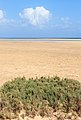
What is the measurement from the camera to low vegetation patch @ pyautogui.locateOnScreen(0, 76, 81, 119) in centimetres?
688

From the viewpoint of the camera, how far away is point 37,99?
23.1 feet

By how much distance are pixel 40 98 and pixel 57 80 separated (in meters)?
1.30

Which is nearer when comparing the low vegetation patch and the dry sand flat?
the low vegetation patch

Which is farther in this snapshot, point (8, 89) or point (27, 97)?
point (8, 89)

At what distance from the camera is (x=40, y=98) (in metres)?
7.18

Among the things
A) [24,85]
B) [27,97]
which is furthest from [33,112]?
[24,85]

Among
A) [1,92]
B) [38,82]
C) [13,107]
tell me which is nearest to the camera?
[13,107]

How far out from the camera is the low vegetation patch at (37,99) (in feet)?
22.6

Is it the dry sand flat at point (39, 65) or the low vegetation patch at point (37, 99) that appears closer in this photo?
the low vegetation patch at point (37, 99)

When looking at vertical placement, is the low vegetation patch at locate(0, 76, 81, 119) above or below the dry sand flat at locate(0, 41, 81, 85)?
above

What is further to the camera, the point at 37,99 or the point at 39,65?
the point at 39,65

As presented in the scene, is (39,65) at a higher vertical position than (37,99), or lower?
lower

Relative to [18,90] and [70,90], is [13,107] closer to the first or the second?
[18,90]

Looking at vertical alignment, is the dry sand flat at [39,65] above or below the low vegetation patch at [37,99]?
below
